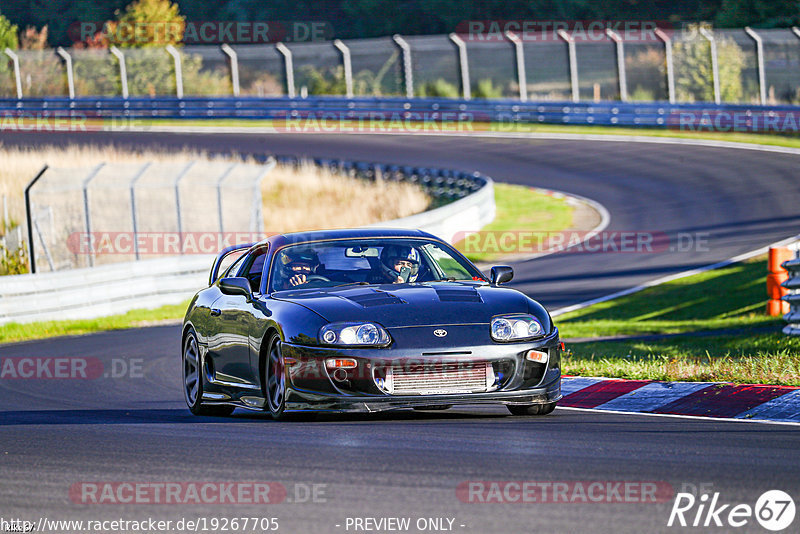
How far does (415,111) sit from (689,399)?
3459 centimetres

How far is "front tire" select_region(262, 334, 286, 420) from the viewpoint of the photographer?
791 centimetres

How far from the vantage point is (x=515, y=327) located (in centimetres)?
782

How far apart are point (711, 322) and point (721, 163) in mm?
17055

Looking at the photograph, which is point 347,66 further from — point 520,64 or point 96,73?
point 96,73

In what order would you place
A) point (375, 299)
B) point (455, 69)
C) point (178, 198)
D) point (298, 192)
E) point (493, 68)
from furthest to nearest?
point (455, 69)
point (493, 68)
point (298, 192)
point (178, 198)
point (375, 299)

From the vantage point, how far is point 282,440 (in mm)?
7020

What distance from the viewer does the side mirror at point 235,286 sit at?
28.5ft

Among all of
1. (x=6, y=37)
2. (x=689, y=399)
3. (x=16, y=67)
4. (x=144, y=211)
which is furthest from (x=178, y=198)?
(x=6, y=37)

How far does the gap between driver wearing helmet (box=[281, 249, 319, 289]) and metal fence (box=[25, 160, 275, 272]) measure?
43.6 ft

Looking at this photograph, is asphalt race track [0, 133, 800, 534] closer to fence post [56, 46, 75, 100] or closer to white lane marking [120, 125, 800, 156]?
white lane marking [120, 125, 800, 156]

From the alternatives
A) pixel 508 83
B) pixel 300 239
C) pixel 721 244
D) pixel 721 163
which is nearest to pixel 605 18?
pixel 508 83

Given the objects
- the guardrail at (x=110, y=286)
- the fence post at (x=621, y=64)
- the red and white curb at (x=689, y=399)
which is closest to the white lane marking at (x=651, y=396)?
the red and white curb at (x=689, y=399)

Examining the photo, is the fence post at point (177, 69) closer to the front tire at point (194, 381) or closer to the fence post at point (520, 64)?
the fence post at point (520, 64)

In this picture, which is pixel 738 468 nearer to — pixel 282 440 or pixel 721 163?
pixel 282 440
